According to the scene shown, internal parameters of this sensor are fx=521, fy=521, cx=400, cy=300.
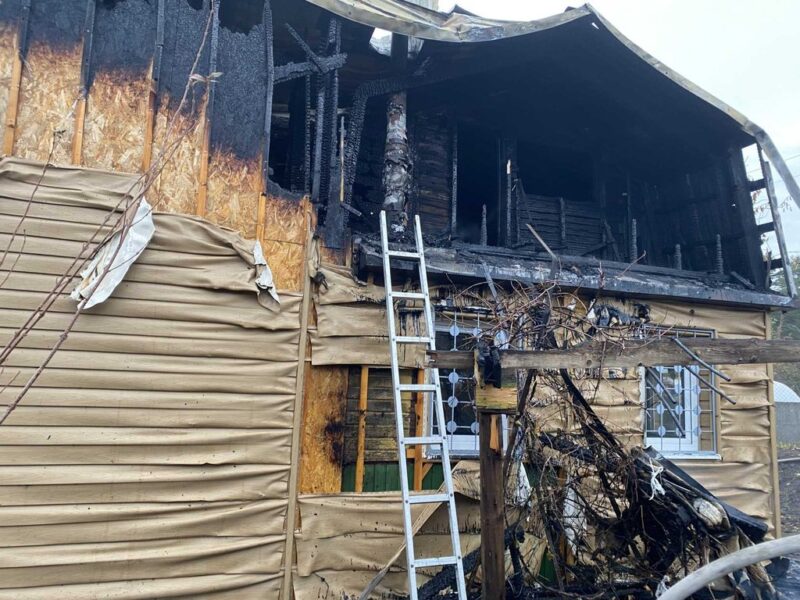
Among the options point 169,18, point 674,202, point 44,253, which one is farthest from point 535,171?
point 44,253

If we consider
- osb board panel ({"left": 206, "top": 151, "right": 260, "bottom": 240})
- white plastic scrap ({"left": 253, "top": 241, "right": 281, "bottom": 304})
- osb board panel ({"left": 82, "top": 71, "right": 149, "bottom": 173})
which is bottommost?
white plastic scrap ({"left": 253, "top": 241, "right": 281, "bottom": 304})

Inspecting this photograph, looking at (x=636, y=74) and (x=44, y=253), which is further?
(x=636, y=74)

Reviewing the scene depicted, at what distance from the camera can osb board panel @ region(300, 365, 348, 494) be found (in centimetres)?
445

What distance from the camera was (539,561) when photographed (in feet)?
15.3

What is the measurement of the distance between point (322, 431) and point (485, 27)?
4.39 meters

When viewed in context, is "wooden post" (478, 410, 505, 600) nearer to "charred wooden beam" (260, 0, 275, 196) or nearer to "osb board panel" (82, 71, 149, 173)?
"charred wooden beam" (260, 0, 275, 196)

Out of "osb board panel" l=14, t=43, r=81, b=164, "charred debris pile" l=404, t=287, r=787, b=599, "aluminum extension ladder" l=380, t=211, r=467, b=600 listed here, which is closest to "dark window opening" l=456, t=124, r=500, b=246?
"aluminum extension ladder" l=380, t=211, r=467, b=600

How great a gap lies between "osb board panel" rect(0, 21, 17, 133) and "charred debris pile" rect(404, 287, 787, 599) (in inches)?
155

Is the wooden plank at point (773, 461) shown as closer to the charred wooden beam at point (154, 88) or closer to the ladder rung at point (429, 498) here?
the ladder rung at point (429, 498)

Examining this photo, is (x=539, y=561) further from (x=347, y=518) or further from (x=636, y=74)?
(x=636, y=74)

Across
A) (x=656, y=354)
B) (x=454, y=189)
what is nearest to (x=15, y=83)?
(x=454, y=189)

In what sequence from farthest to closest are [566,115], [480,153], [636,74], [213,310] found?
[480,153]
[566,115]
[636,74]
[213,310]

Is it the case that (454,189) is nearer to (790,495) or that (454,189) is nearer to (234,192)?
(234,192)

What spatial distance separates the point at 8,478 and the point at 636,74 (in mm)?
7252
